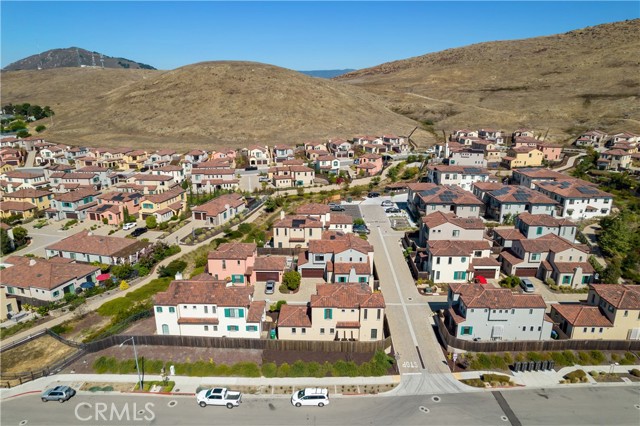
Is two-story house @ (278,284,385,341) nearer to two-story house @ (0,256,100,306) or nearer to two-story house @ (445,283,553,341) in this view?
two-story house @ (445,283,553,341)

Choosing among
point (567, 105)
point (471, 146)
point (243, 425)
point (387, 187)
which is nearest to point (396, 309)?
point (243, 425)

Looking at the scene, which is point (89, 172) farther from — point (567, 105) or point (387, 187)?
point (567, 105)

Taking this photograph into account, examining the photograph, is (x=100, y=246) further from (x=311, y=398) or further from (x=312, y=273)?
(x=311, y=398)

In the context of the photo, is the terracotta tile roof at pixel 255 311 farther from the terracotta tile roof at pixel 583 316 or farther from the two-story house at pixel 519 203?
the two-story house at pixel 519 203

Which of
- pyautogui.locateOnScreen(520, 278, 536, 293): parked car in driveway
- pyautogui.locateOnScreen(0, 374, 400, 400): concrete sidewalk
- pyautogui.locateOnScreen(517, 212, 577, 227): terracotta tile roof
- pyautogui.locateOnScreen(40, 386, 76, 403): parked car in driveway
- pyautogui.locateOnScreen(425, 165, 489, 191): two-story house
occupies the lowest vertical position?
pyautogui.locateOnScreen(0, 374, 400, 400): concrete sidewalk

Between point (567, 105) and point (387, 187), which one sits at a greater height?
point (567, 105)

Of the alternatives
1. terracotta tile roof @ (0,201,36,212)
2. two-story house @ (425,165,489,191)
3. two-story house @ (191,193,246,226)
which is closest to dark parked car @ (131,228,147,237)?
two-story house @ (191,193,246,226)
